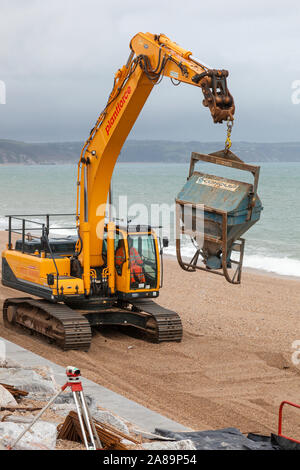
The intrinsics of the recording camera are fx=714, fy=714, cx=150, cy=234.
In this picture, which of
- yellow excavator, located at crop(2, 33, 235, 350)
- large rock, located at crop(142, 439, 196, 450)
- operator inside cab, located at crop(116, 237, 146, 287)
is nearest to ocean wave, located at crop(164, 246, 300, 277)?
yellow excavator, located at crop(2, 33, 235, 350)

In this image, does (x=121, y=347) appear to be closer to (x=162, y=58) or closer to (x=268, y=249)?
(x=162, y=58)

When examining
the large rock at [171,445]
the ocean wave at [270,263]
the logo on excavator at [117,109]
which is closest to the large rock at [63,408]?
the large rock at [171,445]

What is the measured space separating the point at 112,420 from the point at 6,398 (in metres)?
1.47

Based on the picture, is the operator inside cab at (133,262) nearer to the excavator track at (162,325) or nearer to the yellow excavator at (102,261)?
the yellow excavator at (102,261)

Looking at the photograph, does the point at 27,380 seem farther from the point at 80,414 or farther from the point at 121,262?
the point at 121,262

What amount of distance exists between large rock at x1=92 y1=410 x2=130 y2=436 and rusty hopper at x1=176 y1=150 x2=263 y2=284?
297 cm

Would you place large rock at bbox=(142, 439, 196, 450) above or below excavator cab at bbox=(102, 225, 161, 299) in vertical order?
below

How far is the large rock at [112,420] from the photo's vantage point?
8.27 meters

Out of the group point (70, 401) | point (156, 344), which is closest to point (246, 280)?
point (156, 344)

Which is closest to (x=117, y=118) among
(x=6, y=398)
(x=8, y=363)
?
(x=8, y=363)

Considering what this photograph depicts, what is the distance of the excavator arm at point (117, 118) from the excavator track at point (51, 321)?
30.7 inches

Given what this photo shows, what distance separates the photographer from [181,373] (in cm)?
1241

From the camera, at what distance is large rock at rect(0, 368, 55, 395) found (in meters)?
9.65

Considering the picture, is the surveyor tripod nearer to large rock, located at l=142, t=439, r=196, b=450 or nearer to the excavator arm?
large rock, located at l=142, t=439, r=196, b=450
